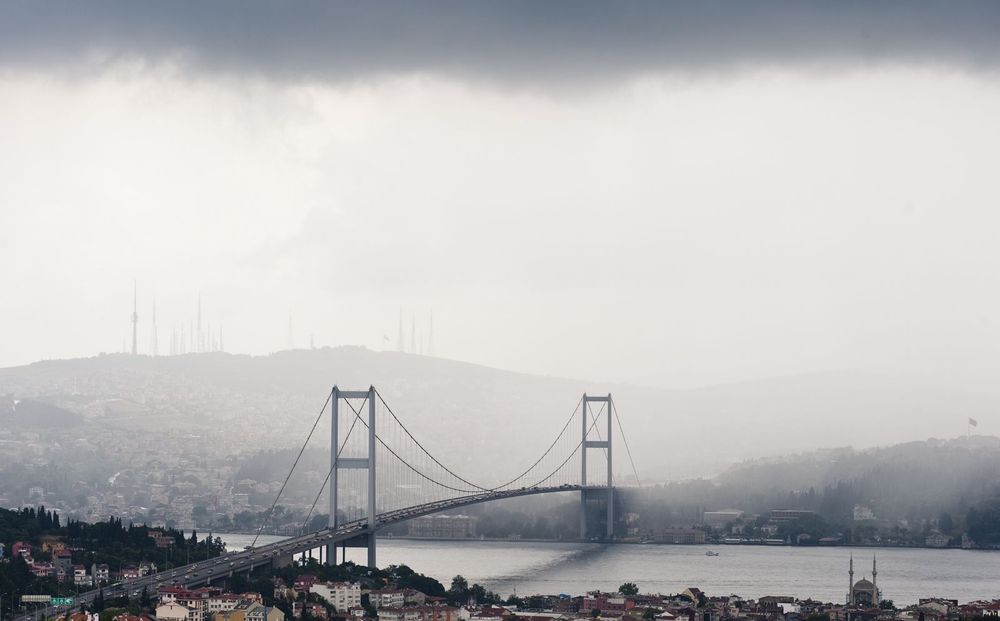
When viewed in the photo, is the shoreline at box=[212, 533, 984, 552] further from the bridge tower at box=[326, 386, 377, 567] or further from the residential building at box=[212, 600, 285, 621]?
the residential building at box=[212, 600, 285, 621]

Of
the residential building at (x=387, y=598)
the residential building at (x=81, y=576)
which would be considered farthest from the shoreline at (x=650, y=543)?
the residential building at (x=387, y=598)

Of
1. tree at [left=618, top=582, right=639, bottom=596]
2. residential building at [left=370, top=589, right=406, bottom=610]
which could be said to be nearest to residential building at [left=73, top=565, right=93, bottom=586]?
residential building at [left=370, top=589, right=406, bottom=610]

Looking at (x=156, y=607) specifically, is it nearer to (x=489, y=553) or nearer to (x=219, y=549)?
(x=219, y=549)

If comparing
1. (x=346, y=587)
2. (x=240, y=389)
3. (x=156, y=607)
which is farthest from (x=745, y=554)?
(x=240, y=389)

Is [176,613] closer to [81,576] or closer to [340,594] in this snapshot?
[340,594]

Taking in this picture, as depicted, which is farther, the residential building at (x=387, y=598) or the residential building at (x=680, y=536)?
the residential building at (x=680, y=536)

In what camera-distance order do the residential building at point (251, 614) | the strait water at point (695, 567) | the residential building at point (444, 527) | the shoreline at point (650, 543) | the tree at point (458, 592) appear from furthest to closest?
the residential building at point (444, 527)
the shoreline at point (650, 543)
the strait water at point (695, 567)
the tree at point (458, 592)
the residential building at point (251, 614)

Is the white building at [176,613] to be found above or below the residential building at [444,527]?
below

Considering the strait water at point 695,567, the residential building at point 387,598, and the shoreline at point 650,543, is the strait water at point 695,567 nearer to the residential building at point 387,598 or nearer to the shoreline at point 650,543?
the shoreline at point 650,543

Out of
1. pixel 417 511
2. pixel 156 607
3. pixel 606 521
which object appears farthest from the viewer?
pixel 606 521
